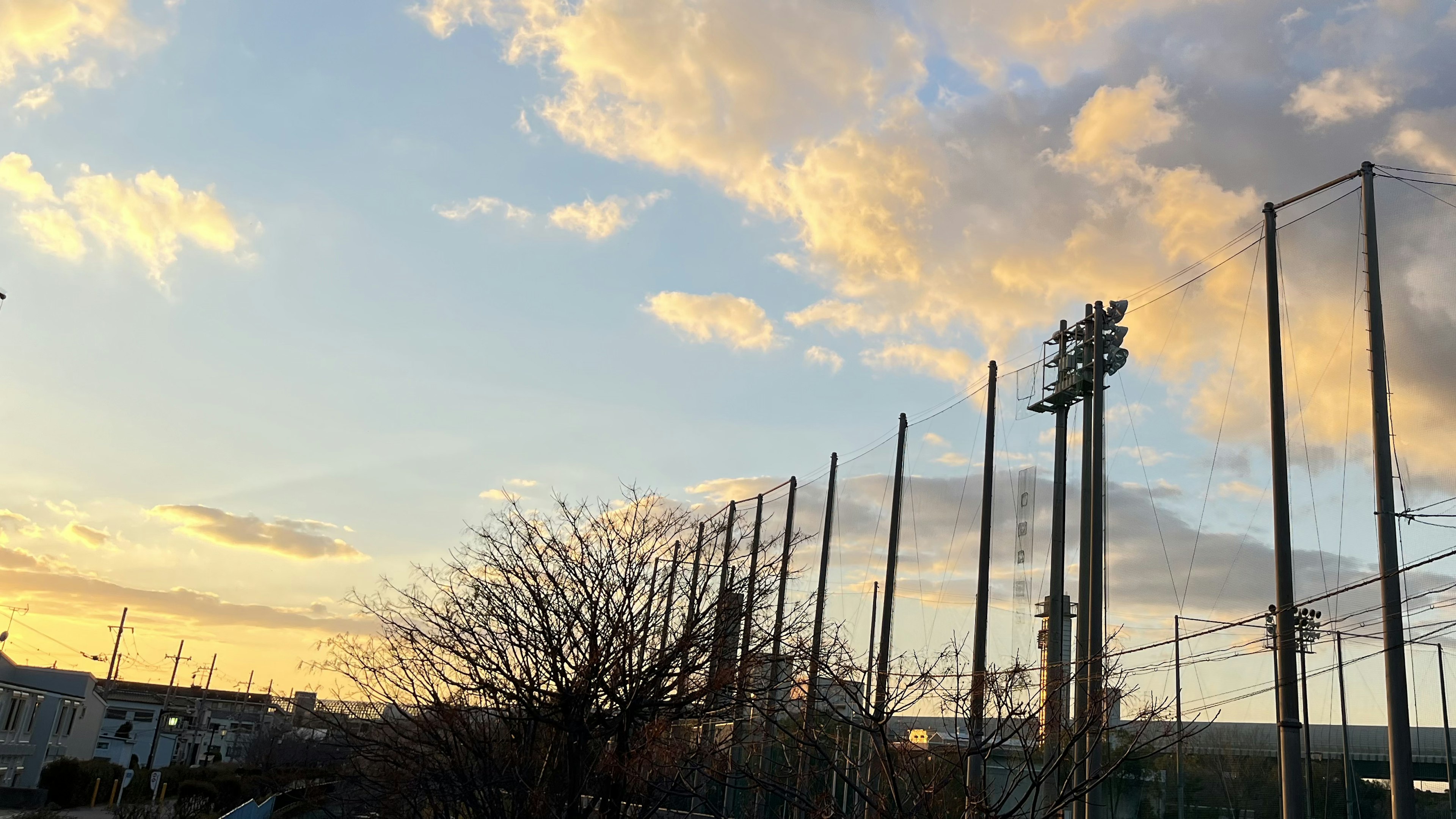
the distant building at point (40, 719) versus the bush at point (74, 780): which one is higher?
the distant building at point (40, 719)

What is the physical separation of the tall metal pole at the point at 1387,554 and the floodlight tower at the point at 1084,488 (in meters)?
4.99

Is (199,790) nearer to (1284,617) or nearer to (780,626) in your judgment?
(780,626)

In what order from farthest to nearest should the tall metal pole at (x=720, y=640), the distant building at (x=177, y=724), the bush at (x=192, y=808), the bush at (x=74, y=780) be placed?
the distant building at (x=177, y=724)
the bush at (x=74, y=780)
the bush at (x=192, y=808)
the tall metal pole at (x=720, y=640)

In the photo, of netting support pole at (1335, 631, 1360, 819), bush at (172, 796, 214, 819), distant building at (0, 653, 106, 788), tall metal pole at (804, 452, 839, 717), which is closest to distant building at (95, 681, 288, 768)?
distant building at (0, 653, 106, 788)

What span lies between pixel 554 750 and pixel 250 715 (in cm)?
12144

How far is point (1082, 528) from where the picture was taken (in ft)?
82.3

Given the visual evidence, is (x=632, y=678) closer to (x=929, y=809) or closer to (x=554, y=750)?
(x=554, y=750)

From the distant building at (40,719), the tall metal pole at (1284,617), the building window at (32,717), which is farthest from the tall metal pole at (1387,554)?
the building window at (32,717)

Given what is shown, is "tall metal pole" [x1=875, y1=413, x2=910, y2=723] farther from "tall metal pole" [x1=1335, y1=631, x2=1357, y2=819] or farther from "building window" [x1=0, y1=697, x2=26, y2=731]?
"building window" [x1=0, y1=697, x2=26, y2=731]

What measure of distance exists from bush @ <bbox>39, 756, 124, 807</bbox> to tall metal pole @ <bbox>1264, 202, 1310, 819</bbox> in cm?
6259

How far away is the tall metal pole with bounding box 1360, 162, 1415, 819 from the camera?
1444 cm

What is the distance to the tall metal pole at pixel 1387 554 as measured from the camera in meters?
14.4

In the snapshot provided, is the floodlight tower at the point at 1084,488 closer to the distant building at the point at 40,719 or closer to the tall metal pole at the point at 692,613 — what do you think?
the tall metal pole at the point at 692,613

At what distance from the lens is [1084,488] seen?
25422 mm
